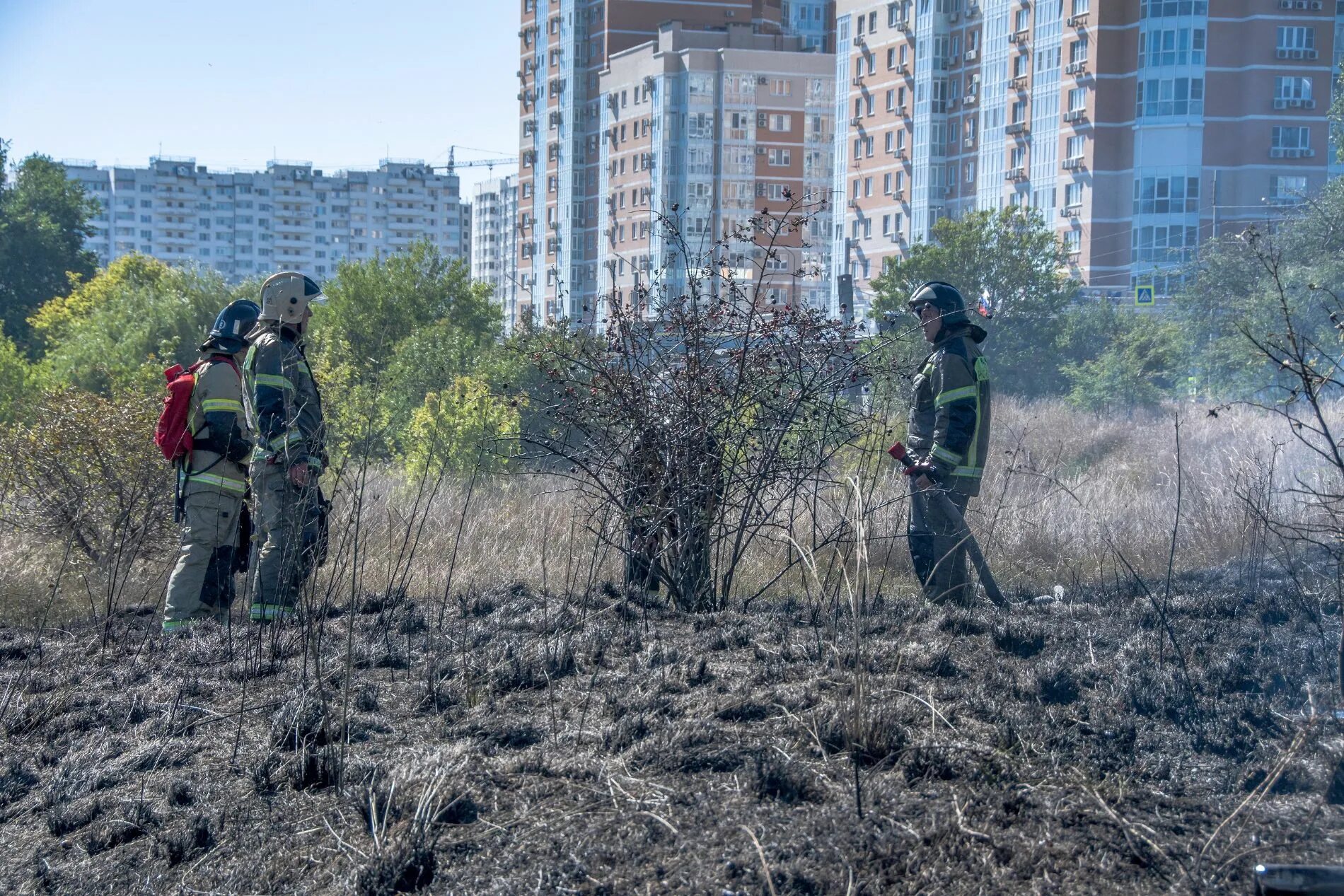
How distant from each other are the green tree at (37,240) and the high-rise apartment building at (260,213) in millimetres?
124507

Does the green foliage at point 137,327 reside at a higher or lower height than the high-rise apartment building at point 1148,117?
lower

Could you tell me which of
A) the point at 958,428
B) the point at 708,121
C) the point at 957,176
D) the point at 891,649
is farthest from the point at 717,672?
the point at 708,121

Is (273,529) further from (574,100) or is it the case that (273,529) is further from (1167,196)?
(574,100)

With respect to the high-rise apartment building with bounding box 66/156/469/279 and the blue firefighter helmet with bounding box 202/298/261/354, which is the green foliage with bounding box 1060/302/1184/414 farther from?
the high-rise apartment building with bounding box 66/156/469/279

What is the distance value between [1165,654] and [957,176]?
221 feet

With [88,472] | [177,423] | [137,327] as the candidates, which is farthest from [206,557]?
[137,327]

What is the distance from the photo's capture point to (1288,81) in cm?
5897

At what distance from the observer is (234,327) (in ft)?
23.9

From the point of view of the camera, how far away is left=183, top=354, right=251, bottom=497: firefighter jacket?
6957 millimetres

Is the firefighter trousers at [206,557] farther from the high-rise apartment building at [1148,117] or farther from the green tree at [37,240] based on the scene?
the high-rise apartment building at [1148,117]

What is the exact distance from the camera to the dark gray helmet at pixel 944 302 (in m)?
7.11

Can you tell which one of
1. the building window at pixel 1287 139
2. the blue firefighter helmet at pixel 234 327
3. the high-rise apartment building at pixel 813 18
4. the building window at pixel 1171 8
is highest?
the high-rise apartment building at pixel 813 18

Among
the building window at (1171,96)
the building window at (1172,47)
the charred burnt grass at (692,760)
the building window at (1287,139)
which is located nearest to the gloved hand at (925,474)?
the charred burnt grass at (692,760)

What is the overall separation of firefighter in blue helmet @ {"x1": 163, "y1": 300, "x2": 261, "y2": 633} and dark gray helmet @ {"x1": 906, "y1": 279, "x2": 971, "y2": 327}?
3634 mm
